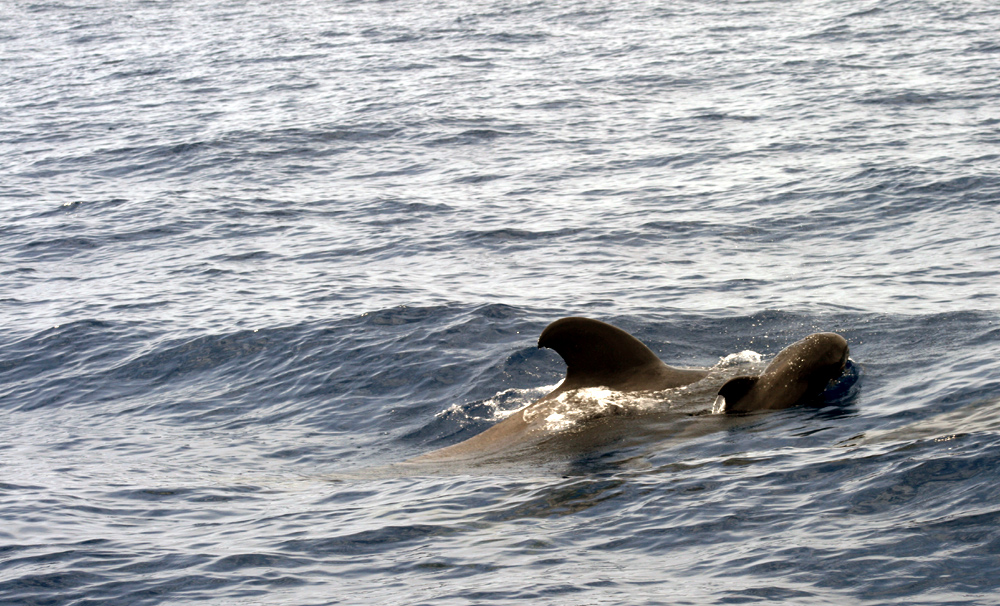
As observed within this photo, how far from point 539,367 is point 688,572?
6.97m

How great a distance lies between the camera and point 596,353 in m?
11.8

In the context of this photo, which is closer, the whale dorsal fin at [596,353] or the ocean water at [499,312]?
the ocean water at [499,312]

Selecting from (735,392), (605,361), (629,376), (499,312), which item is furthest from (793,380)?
(499,312)

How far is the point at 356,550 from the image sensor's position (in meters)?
8.73

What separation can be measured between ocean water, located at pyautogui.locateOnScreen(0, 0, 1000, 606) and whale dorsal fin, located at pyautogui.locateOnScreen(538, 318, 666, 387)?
2.80 ft

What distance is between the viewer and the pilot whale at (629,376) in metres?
11.1

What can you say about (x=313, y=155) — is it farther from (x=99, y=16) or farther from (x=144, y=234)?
(x=99, y=16)

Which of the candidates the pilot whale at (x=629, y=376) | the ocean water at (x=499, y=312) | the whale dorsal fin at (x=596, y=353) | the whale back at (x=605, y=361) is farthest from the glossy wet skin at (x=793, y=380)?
the whale dorsal fin at (x=596, y=353)

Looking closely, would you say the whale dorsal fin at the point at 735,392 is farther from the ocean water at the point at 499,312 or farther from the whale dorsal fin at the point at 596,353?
the whale dorsal fin at the point at 596,353

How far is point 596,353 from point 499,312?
480 centimetres

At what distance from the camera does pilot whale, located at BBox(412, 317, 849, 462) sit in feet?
36.3

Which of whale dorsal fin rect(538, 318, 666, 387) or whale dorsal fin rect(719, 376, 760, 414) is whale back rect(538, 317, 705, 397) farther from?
whale dorsal fin rect(719, 376, 760, 414)

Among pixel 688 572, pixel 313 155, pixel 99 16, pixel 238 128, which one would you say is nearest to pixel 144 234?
pixel 313 155

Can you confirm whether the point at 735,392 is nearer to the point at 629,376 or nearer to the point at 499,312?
the point at 629,376
